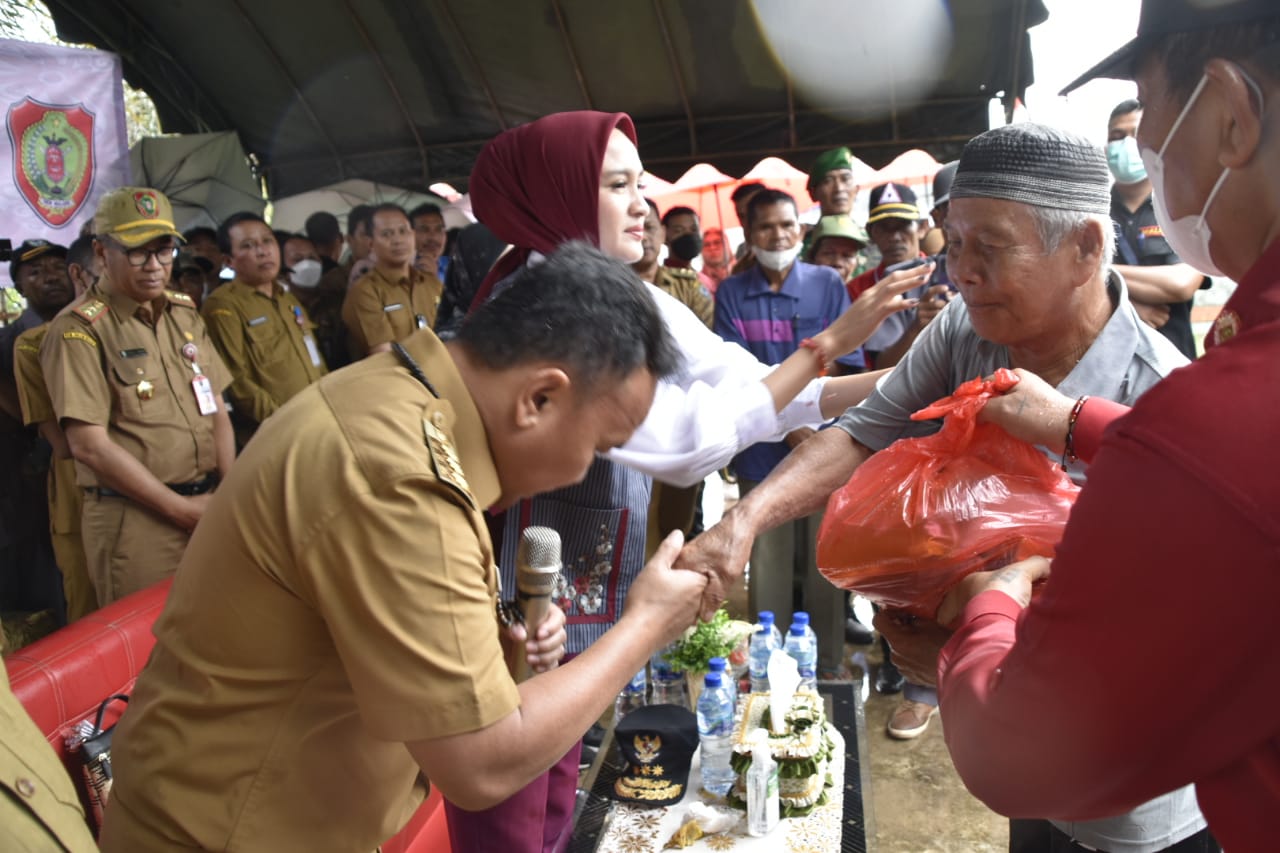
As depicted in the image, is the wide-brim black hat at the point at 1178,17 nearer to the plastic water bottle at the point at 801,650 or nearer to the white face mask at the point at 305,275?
the plastic water bottle at the point at 801,650

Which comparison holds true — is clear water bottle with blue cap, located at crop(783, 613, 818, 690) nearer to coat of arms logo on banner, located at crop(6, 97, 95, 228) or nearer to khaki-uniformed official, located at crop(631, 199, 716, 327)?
khaki-uniformed official, located at crop(631, 199, 716, 327)

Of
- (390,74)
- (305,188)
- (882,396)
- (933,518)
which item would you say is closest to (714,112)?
(390,74)

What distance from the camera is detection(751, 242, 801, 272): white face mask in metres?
A: 4.32

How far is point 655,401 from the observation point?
2.21 metres

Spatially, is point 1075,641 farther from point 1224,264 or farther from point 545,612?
point 545,612

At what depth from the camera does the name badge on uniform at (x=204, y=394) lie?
397 cm

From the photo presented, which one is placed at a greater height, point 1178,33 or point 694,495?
point 1178,33

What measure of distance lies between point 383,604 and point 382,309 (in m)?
4.37

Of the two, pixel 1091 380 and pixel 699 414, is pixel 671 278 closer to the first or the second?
pixel 699 414

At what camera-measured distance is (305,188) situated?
297 inches

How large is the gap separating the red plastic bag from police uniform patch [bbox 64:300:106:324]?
3.30 m

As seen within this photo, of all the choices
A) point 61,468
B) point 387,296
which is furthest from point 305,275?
point 61,468

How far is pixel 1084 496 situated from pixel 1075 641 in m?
0.13

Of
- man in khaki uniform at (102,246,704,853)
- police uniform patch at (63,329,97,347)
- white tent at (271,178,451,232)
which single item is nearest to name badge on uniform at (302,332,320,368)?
police uniform patch at (63,329,97,347)
